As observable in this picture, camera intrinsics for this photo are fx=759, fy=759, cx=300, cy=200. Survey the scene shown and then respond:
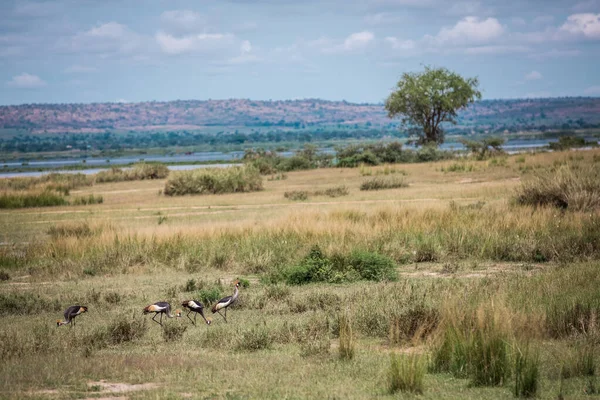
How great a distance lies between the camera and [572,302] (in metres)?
11.2

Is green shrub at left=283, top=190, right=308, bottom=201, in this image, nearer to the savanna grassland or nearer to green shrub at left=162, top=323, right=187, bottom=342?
the savanna grassland

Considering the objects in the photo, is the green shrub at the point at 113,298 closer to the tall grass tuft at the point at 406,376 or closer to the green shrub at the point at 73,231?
the tall grass tuft at the point at 406,376

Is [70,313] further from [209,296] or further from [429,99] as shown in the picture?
[429,99]

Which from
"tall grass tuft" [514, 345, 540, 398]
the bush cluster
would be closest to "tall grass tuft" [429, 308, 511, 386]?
"tall grass tuft" [514, 345, 540, 398]

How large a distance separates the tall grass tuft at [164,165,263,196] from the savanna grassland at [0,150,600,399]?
11.5m

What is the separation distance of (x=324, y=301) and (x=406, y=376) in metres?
5.38

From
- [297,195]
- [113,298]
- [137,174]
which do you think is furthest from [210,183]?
[113,298]

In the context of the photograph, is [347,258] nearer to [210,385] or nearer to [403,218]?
[403,218]

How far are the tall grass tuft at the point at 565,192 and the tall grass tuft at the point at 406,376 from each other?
640 inches

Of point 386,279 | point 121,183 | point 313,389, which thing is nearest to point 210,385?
point 313,389

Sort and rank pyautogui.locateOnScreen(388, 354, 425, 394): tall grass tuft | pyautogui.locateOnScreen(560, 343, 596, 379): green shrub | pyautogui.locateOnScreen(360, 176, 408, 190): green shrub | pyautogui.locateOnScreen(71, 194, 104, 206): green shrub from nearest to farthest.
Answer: pyautogui.locateOnScreen(388, 354, 425, 394): tall grass tuft < pyautogui.locateOnScreen(560, 343, 596, 379): green shrub < pyautogui.locateOnScreen(71, 194, 104, 206): green shrub < pyautogui.locateOnScreen(360, 176, 408, 190): green shrub

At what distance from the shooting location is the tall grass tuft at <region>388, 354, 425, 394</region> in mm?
8195

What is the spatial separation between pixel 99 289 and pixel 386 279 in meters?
6.06

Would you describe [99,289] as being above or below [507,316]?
below
